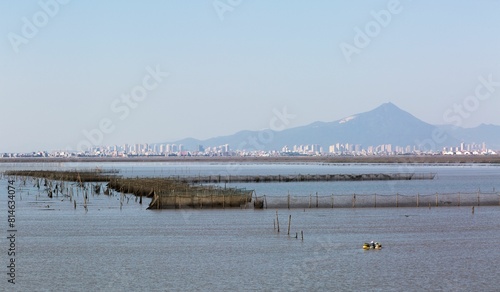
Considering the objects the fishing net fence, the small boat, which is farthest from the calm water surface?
the fishing net fence

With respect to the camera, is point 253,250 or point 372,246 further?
point 253,250

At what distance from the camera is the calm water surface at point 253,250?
3081 cm

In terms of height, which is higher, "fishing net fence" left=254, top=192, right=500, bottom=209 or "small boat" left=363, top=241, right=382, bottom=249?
"fishing net fence" left=254, top=192, right=500, bottom=209

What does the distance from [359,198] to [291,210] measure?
811 centimetres

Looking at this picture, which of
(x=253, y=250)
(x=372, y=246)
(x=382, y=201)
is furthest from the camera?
(x=382, y=201)

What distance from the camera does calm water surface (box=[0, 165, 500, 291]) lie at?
30812 mm

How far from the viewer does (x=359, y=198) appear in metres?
66.7

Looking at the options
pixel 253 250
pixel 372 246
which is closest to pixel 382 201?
pixel 372 246

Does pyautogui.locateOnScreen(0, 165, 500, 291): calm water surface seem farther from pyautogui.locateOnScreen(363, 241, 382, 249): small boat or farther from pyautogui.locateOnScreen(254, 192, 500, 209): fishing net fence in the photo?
pyautogui.locateOnScreen(254, 192, 500, 209): fishing net fence

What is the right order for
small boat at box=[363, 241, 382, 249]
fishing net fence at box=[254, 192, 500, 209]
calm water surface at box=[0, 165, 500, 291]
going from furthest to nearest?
fishing net fence at box=[254, 192, 500, 209], small boat at box=[363, 241, 382, 249], calm water surface at box=[0, 165, 500, 291]

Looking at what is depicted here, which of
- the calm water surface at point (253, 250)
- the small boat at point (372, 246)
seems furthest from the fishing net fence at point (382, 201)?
the small boat at point (372, 246)

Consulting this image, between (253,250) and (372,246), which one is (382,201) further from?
(253,250)

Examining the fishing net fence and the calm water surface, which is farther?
the fishing net fence

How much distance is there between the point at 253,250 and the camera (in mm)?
39375
